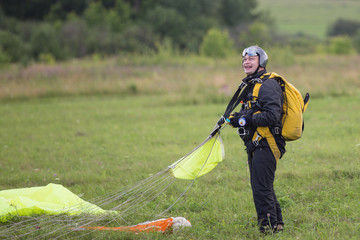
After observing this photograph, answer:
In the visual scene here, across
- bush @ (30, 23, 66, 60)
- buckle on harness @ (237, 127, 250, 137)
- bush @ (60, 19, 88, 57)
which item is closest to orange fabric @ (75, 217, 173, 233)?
buckle on harness @ (237, 127, 250, 137)

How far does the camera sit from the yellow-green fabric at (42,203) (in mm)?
6090

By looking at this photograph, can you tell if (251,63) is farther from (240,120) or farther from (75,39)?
(75,39)

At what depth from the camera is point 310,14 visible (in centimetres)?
11525

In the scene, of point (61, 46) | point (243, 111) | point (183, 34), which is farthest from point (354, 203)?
point (183, 34)

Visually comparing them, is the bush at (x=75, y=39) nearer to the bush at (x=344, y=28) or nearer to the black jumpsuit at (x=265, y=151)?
the black jumpsuit at (x=265, y=151)

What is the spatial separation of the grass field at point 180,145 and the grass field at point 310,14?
233 feet

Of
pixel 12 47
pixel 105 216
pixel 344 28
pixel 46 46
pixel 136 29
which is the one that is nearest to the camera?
pixel 105 216

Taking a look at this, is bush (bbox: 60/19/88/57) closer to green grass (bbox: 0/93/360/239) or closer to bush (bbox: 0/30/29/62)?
bush (bbox: 0/30/29/62)

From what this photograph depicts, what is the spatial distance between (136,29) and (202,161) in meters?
48.7

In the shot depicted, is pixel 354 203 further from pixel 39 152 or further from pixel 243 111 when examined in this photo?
pixel 39 152

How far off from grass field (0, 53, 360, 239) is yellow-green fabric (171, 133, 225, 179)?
0.71 meters

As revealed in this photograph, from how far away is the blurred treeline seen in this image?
4450 centimetres

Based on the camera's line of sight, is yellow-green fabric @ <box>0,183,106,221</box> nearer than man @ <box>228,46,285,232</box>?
No

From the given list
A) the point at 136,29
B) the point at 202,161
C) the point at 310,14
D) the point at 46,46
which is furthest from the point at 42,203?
the point at 310,14
